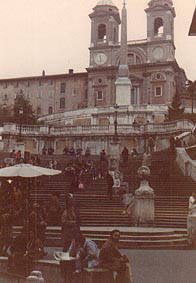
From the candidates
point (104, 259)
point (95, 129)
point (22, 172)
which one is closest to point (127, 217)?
point (22, 172)

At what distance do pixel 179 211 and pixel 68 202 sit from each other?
776cm

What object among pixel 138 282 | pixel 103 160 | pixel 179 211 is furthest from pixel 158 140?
pixel 138 282

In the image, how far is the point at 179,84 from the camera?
86.6m

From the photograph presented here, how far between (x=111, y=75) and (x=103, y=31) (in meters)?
8.85

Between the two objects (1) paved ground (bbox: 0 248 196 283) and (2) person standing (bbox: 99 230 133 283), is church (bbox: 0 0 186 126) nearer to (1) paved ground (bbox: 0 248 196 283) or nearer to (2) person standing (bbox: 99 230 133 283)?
(1) paved ground (bbox: 0 248 196 283)

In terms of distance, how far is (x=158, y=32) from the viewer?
83.4m

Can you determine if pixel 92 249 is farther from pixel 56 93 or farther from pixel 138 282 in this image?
pixel 56 93

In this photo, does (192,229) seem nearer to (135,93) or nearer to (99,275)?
(99,275)

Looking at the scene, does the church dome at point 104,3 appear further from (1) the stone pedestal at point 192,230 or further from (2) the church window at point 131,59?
(1) the stone pedestal at point 192,230

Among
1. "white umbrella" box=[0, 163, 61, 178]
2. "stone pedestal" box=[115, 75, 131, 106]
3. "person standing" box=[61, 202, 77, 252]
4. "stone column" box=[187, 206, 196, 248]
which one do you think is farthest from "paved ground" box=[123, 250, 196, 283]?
"stone pedestal" box=[115, 75, 131, 106]

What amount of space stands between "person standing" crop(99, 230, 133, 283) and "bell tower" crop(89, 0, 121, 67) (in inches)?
3026

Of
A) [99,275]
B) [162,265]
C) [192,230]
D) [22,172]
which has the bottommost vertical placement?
[162,265]

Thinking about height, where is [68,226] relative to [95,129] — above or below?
below

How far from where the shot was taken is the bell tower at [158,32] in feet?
267
